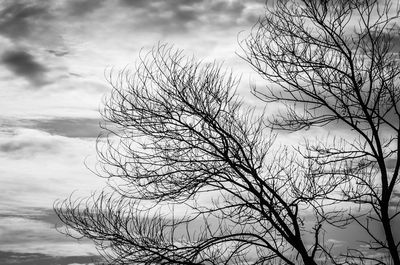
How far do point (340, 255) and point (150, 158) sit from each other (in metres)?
3.98

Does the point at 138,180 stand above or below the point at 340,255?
above

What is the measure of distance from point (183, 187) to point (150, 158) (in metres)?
0.80

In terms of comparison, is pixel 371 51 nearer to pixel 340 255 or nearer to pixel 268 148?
pixel 268 148

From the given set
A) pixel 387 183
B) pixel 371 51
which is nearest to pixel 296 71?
pixel 371 51

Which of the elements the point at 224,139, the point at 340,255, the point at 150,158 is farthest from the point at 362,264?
the point at 150,158

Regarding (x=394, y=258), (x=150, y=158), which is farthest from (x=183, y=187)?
(x=394, y=258)

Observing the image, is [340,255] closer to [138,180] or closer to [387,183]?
[387,183]

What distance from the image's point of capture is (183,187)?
41.1 ft

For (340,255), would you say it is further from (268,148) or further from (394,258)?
(268,148)

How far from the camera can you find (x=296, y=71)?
43.0ft

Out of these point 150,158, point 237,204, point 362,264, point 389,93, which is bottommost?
point 362,264

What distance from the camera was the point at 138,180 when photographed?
12.6m

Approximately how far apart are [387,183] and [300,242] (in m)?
1.96

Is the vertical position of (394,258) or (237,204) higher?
(237,204)
